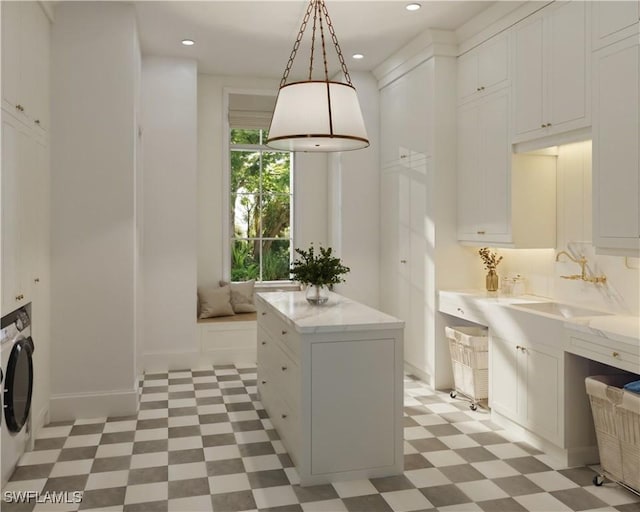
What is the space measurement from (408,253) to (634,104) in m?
2.49

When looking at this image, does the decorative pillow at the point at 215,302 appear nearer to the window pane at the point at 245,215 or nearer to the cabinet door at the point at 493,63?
the window pane at the point at 245,215

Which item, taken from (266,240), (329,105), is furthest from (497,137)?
(266,240)

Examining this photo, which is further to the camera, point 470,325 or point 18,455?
point 470,325

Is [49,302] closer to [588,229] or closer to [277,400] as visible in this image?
[277,400]

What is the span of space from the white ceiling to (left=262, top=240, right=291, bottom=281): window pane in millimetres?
1908

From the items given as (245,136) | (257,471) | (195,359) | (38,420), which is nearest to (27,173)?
(38,420)

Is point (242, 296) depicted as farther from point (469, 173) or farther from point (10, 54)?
point (10, 54)

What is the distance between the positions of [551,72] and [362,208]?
2492mm

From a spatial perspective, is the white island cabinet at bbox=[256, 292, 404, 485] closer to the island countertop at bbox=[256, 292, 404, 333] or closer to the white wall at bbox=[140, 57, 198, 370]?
the island countertop at bbox=[256, 292, 404, 333]

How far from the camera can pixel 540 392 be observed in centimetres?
336

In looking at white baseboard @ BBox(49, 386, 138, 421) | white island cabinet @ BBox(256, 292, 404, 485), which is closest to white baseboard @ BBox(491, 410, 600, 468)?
white island cabinet @ BBox(256, 292, 404, 485)

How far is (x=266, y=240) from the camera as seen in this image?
6.33 metres

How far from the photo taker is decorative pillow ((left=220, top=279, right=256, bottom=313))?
5.86m

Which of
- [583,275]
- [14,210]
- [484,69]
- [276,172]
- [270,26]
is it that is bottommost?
[583,275]
